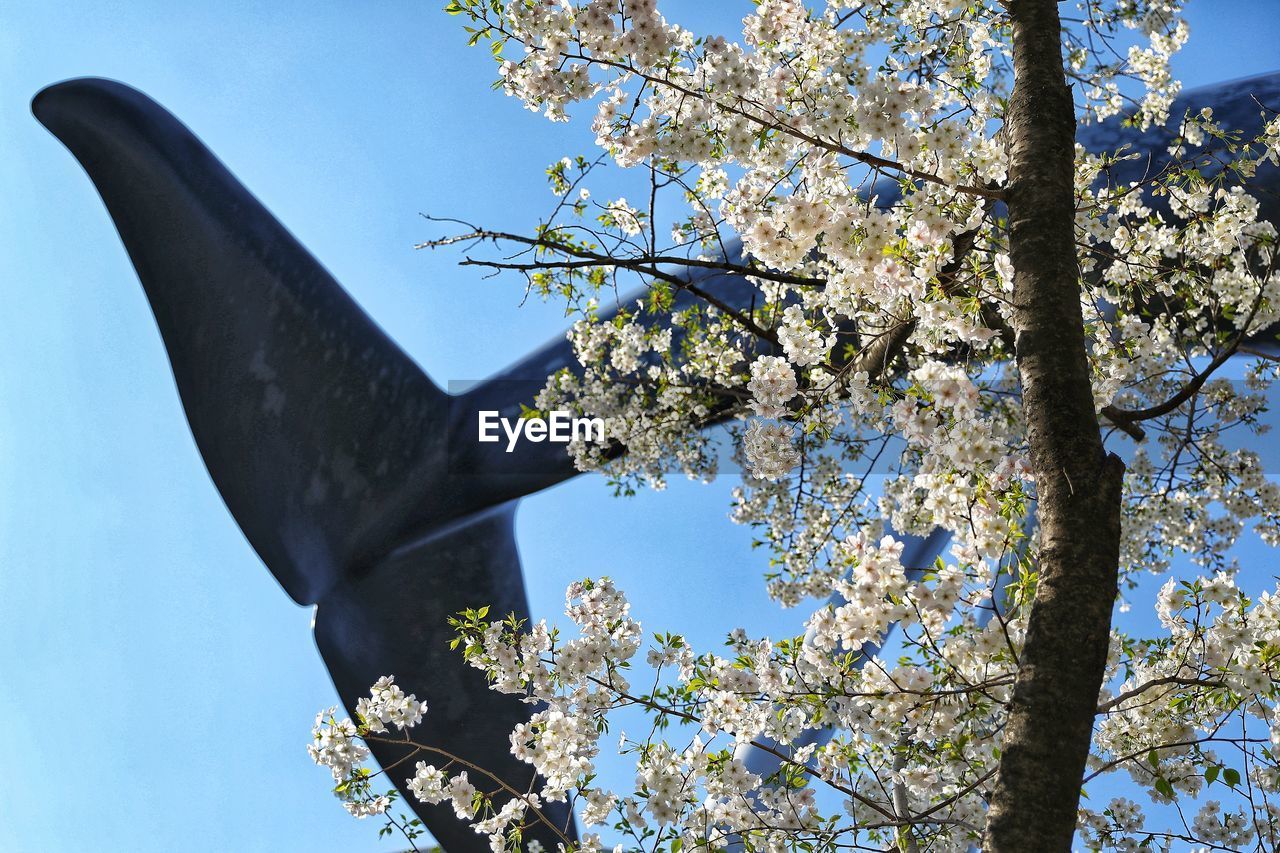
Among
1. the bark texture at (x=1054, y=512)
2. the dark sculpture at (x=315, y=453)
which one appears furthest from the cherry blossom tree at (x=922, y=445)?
the dark sculpture at (x=315, y=453)

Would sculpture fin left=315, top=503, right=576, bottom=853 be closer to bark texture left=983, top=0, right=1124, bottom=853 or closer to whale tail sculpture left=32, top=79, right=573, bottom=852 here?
whale tail sculpture left=32, top=79, right=573, bottom=852

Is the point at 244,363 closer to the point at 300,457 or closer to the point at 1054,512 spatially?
the point at 300,457

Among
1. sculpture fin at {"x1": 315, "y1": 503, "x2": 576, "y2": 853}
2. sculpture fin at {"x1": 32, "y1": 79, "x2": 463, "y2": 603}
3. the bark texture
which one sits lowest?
the bark texture

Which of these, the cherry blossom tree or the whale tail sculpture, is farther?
the whale tail sculpture

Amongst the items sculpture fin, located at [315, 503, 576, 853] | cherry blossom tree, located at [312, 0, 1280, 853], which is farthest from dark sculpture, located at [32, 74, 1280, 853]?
cherry blossom tree, located at [312, 0, 1280, 853]

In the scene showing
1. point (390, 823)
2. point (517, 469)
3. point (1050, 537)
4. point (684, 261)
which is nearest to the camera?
point (1050, 537)

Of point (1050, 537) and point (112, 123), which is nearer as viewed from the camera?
point (1050, 537)

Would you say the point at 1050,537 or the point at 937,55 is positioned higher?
the point at 937,55

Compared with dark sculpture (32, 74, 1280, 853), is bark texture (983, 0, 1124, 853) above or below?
below

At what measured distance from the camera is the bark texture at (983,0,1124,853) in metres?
1.73

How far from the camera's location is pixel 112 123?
5.79 metres

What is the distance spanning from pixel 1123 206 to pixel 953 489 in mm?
2153

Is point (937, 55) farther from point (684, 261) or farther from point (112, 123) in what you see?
point (112, 123)

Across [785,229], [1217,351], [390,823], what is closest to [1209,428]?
[1217,351]
